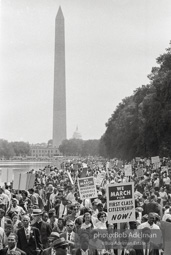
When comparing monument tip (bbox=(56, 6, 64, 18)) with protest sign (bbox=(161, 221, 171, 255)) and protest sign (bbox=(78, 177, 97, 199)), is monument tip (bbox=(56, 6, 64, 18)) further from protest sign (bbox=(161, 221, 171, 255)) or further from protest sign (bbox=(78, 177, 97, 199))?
protest sign (bbox=(161, 221, 171, 255))

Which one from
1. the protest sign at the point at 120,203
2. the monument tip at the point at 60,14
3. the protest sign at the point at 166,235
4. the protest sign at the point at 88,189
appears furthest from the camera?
the monument tip at the point at 60,14

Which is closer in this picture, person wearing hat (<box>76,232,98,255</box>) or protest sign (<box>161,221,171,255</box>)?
person wearing hat (<box>76,232,98,255</box>)

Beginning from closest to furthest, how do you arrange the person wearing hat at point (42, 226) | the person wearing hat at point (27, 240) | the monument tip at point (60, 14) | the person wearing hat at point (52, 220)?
the person wearing hat at point (27, 240)
the person wearing hat at point (42, 226)
the person wearing hat at point (52, 220)
the monument tip at point (60, 14)

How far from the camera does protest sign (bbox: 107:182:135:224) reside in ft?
30.2

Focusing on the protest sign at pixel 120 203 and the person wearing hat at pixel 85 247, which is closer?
the person wearing hat at pixel 85 247

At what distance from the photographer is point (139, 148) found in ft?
204

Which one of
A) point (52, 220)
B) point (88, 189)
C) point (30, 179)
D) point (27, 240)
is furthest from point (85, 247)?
point (30, 179)

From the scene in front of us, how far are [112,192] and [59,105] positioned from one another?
325ft

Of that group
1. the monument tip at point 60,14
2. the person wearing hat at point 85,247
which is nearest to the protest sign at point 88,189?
the person wearing hat at point 85,247

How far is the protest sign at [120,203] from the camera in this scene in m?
9.21

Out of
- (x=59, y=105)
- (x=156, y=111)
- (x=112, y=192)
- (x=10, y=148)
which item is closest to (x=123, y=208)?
(x=112, y=192)

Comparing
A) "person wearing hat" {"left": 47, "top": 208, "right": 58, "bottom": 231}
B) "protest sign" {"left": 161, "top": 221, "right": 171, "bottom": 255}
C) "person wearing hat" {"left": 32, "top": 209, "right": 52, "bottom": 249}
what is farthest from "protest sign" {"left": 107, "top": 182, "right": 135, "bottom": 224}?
"person wearing hat" {"left": 47, "top": 208, "right": 58, "bottom": 231}

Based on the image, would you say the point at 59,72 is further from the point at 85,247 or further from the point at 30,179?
the point at 85,247

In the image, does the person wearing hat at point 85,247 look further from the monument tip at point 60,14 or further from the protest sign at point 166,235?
the monument tip at point 60,14
